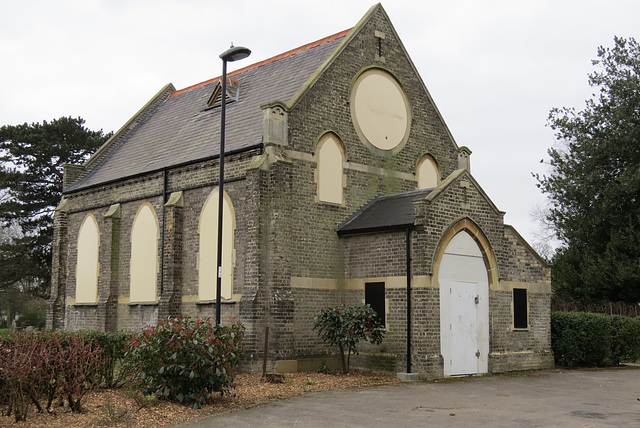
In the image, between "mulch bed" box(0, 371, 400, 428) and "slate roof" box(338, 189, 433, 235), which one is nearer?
"mulch bed" box(0, 371, 400, 428)

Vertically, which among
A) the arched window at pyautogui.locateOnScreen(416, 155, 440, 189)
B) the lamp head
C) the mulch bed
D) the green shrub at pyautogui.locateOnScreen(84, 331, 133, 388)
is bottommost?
the mulch bed

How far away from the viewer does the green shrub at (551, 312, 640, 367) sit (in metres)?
24.7

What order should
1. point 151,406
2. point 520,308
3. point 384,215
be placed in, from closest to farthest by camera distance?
point 151,406 → point 384,215 → point 520,308

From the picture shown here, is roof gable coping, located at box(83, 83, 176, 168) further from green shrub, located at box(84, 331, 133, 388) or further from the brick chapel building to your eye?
green shrub, located at box(84, 331, 133, 388)

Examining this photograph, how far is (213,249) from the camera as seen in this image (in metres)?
23.3

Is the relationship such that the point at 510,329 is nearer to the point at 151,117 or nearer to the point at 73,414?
the point at 73,414

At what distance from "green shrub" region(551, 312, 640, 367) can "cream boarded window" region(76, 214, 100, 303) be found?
57.1 feet

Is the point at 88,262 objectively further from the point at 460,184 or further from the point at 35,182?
the point at 35,182

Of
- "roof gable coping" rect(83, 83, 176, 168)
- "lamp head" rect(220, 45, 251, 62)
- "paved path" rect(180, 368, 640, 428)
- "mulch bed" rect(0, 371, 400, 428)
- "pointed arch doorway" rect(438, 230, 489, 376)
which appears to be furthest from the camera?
"roof gable coping" rect(83, 83, 176, 168)

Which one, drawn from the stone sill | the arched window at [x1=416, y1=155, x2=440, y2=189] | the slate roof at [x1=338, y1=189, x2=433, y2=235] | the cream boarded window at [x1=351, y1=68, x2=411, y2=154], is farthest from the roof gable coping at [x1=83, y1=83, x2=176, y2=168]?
the arched window at [x1=416, y1=155, x2=440, y2=189]

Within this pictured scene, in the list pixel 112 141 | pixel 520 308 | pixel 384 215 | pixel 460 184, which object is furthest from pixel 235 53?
pixel 112 141

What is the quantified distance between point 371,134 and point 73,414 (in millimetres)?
14414

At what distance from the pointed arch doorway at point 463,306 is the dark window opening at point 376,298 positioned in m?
1.72

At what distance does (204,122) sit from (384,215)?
8743mm
